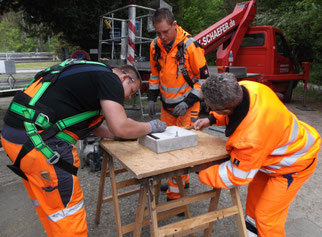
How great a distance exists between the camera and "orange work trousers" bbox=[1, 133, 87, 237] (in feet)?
5.44

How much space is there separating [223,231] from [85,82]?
6.49ft

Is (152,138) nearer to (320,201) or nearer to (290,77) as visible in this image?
(320,201)

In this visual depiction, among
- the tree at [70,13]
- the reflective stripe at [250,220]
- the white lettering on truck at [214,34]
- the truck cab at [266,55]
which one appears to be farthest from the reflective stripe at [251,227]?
the tree at [70,13]

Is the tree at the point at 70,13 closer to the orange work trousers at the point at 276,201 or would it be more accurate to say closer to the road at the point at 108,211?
the road at the point at 108,211

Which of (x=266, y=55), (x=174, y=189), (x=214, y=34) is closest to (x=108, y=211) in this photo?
(x=174, y=189)

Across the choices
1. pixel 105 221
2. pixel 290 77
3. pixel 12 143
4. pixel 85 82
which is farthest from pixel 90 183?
pixel 290 77

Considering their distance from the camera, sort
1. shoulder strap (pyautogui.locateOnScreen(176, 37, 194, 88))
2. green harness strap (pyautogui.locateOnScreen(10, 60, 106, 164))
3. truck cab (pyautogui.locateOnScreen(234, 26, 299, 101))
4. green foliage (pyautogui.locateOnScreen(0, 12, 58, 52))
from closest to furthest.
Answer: green harness strap (pyautogui.locateOnScreen(10, 60, 106, 164)) → shoulder strap (pyautogui.locateOnScreen(176, 37, 194, 88)) → truck cab (pyautogui.locateOnScreen(234, 26, 299, 101)) → green foliage (pyautogui.locateOnScreen(0, 12, 58, 52))

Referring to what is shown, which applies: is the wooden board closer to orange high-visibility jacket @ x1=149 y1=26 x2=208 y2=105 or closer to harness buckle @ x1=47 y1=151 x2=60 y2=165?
harness buckle @ x1=47 y1=151 x2=60 y2=165

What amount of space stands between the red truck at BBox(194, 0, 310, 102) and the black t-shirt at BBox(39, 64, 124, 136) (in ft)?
19.4

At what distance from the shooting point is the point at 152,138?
193 centimetres

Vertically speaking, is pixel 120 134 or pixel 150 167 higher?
pixel 120 134

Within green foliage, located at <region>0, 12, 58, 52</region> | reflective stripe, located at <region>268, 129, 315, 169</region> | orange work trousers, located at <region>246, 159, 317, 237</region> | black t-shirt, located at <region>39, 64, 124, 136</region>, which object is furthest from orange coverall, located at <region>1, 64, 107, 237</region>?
green foliage, located at <region>0, 12, 58, 52</region>

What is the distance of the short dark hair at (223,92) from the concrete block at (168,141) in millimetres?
384

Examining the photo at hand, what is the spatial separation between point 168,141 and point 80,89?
69cm
